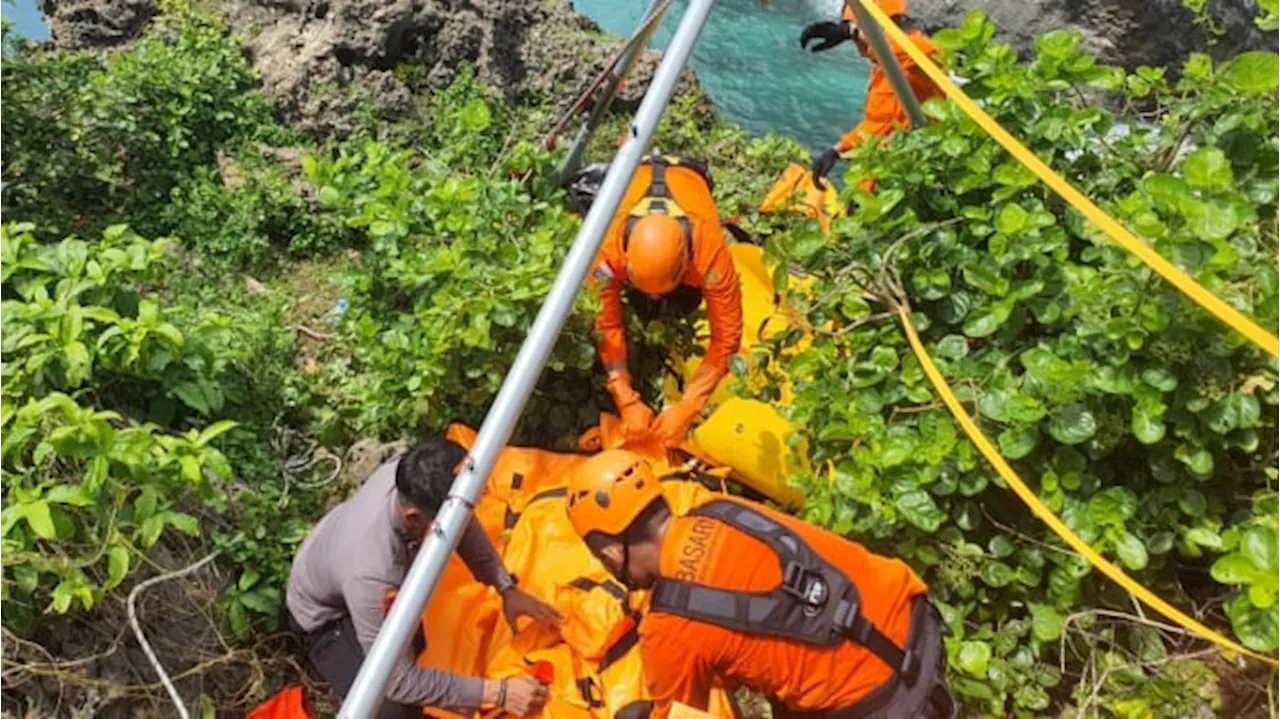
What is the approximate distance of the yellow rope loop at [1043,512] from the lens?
2689 millimetres

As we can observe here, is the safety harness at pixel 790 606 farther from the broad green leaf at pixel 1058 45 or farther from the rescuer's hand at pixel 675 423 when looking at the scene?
the broad green leaf at pixel 1058 45

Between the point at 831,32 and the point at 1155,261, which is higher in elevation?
the point at 1155,261

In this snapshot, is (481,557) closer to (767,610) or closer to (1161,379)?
(767,610)

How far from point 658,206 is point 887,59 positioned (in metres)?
1.04

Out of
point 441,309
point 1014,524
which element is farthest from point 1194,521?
point 441,309

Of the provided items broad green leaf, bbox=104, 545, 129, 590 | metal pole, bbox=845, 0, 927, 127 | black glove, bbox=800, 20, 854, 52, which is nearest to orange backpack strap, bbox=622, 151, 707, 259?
metal pole, bbox=845, 0, 927, 127

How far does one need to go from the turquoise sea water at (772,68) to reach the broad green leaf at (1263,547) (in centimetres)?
677

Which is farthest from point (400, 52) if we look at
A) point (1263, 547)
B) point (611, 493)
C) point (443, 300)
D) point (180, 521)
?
point (1263, 547)

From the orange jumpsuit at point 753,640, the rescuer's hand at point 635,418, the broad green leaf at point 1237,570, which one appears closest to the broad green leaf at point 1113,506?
the broad green leaf at point 1237,570

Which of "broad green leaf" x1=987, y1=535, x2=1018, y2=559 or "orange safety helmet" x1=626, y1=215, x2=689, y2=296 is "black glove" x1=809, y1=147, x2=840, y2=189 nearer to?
"orange safety helmet" x1=626, y1=215, x2=689, y2=296

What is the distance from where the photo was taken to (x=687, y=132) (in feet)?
22.9

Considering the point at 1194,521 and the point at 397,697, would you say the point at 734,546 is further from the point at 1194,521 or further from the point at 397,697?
the point at 1194,521

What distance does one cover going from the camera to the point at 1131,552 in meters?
2.92

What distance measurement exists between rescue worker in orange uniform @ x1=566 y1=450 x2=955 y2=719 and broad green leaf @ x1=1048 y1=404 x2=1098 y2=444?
23.2 inches
